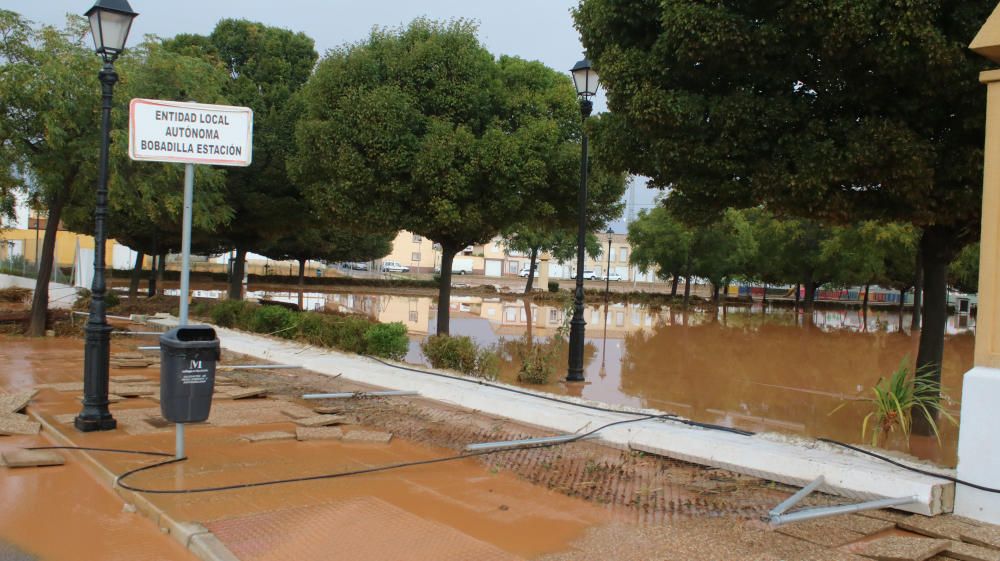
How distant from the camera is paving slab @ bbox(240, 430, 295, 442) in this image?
7.59 meters

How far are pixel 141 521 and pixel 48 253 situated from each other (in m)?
14.1

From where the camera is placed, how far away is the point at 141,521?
5.30 metres

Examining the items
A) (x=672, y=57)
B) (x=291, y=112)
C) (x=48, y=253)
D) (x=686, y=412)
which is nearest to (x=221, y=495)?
(x=672, y=57)

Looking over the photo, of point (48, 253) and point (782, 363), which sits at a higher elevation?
point (48, 253)

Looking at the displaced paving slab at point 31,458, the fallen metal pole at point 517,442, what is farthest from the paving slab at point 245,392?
the fallen metal pole at point 517,442

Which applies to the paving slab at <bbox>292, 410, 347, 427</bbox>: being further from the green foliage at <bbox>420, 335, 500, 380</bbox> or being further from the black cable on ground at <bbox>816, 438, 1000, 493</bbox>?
the black cable on ground at <bbox>816, 438, 1000, 493</bbox>

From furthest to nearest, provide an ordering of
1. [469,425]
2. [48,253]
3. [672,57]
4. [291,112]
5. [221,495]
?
[291,112], [48,253], [672,57], [469,425], [221,495]

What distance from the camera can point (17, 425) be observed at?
770 centimetres

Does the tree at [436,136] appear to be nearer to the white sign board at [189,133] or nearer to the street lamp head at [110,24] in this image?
the street lamp head at [110,24]

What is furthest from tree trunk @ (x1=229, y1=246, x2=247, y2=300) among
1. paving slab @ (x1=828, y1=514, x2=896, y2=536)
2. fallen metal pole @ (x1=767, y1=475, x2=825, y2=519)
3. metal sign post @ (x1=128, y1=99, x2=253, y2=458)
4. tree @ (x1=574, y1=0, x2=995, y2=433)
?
paving slab @ (x1=828, y1=514, x2=896, y2=536)

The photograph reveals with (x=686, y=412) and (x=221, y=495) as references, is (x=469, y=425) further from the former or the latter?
(x=686, y=412)

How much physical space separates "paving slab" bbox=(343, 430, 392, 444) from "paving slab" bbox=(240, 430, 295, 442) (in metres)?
0.57

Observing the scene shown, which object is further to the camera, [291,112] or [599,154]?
[291,112]

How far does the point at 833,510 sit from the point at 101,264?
23.7 feet
